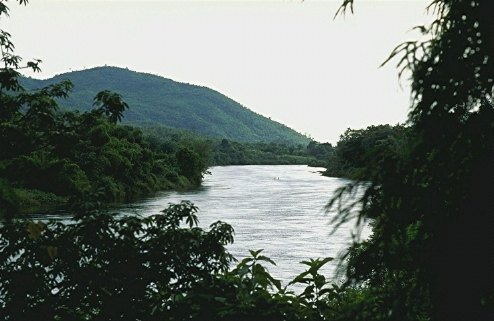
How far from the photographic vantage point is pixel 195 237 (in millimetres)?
4555

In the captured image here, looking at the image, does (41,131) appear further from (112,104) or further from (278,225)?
(278,225)

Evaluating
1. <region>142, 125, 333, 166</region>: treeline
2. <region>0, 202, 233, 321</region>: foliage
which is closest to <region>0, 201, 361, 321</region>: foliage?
<region>0, 202, 233, 321</region>: foliage

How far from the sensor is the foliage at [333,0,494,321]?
104 inches

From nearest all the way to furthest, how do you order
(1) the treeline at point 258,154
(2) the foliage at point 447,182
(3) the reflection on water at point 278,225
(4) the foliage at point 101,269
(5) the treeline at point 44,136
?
(2) the foliage at point 447,182, (4) the foliage at point 101,269, (5) the treeline at point 44,136, (3) the reflection on water at point 278,225, (1) the treeline at point 258,154

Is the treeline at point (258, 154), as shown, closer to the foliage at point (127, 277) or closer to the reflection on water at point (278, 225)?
the reflection on water at point (278, 225)

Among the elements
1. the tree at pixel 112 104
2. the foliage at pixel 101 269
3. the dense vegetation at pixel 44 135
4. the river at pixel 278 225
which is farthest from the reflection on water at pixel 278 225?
the foliage at pixel 101 269

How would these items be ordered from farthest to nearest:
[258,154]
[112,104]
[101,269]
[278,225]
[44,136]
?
[258,154]
[278,225]
[112,104]
[44,136]
[101,269]

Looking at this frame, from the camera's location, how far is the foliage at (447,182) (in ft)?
8.63

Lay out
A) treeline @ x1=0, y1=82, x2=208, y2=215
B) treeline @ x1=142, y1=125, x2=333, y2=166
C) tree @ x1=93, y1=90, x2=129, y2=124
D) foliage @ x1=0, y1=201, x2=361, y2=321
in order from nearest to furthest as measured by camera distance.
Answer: foliage @ x1=0, y1=201, x2=361, y2=321, treeline @ x1=0, y1=82, x2=208, y2=215, tree @ x1=93, y1=90, x2=129, y2=124, treeline @ x1=142, y1=125, x2=333, y2=166

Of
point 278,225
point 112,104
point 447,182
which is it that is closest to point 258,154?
point 278,225

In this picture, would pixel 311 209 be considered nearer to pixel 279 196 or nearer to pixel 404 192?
pixel 279 196

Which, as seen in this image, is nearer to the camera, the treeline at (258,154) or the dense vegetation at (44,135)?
the dense vegetation at (44,135)

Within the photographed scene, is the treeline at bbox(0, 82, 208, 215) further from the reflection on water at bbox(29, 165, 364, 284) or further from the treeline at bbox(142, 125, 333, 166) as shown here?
the treeline at bbox(142, 125, 333, 166)

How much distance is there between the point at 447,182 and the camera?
Result: 2.90 m
